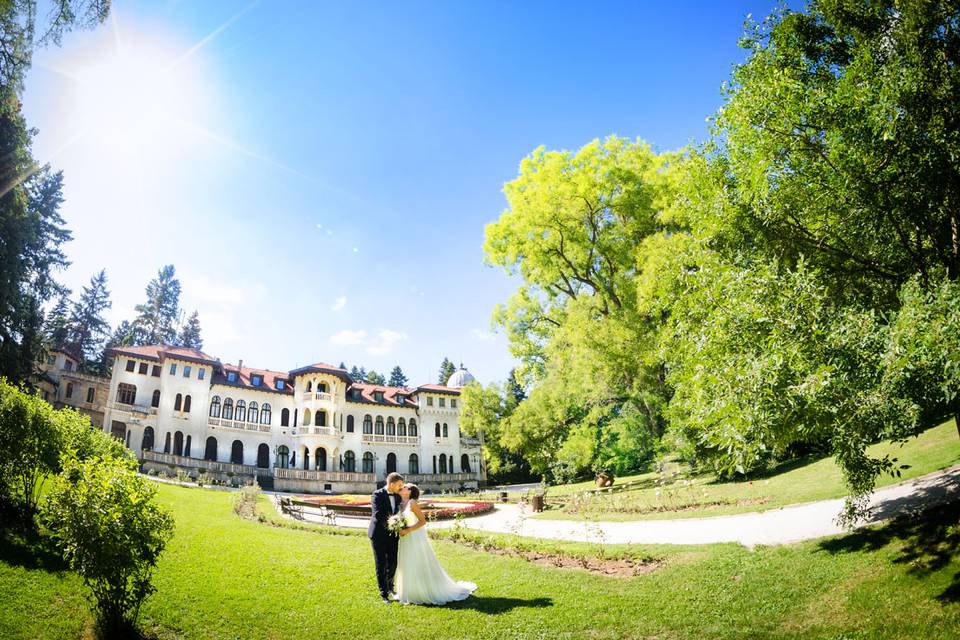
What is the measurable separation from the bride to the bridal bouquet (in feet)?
0.16

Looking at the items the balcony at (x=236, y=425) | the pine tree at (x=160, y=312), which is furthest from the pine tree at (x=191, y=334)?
the balcony at (x=236, y=425)

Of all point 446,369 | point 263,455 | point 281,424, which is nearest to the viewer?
point 263,455

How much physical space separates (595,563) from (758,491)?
892cm

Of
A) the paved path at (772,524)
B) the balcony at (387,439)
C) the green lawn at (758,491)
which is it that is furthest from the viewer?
the balcony at (387,439)

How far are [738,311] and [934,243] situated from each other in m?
3.56

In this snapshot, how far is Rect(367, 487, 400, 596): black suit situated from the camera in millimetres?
7406

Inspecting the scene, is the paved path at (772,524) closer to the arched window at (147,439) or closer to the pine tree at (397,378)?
the arched window at (147,439)

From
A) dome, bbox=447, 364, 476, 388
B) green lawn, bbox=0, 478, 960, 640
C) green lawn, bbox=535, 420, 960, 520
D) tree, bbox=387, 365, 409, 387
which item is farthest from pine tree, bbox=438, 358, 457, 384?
green lawn, bbox=0, 478, 960, 640

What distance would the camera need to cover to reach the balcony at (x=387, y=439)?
44.7 metres

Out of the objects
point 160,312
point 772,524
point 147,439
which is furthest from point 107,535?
point 160,312

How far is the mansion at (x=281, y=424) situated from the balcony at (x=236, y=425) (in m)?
0.07

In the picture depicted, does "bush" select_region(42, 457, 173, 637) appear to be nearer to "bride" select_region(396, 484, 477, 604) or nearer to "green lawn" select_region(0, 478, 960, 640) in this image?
"green lawn" select_region(0, 478, 960, 640)

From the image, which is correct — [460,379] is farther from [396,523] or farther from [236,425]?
[396,523]

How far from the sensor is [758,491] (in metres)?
15.0
